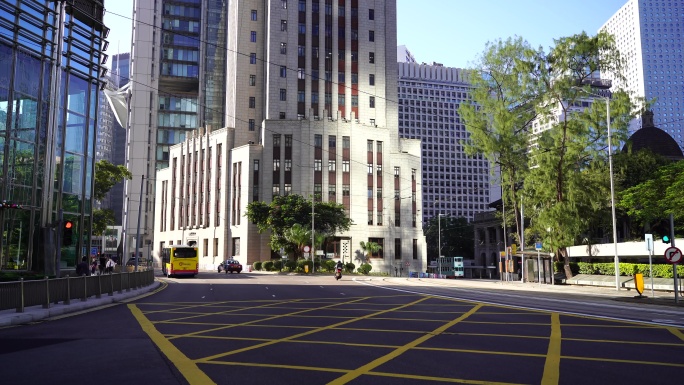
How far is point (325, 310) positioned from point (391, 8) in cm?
8060

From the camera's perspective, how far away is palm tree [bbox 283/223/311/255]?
61.9m

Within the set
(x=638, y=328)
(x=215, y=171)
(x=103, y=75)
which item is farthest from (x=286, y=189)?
(x=638, y=328)

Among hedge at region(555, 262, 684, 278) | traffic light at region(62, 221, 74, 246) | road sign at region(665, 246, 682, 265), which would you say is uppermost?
traffic light at region(62, 221, 74, 246)

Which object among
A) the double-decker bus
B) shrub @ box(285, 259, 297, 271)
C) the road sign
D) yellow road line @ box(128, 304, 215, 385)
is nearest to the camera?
yellow road line @ box(128, 304, 215, 385)

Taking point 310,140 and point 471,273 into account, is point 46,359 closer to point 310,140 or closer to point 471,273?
point 310,140

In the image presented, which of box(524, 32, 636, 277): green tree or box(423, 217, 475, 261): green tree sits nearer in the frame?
box(524, 32, 636, 277): green tree

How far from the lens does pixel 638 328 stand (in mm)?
13367

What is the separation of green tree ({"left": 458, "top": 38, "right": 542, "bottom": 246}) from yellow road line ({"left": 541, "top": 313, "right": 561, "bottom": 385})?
31.9 metres

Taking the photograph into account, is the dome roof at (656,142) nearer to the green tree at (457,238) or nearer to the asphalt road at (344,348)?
the asphalt road at (344,348)

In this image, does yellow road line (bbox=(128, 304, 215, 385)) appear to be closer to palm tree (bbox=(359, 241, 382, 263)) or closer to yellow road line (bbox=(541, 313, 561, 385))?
yellow road line (bbox=(541, 313, 561, 385))

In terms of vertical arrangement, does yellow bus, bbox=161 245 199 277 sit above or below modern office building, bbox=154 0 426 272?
below

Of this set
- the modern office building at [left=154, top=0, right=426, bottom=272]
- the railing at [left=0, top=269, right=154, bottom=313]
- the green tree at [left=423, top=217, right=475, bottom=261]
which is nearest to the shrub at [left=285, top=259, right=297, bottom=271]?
the modern office building at [left=154, top=0, right=426, bottom=272]

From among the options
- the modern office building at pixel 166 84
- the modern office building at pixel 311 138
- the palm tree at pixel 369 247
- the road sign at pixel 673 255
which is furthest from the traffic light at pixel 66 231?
the modern office building at pixel 166 84

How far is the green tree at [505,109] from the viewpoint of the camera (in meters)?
42.8
